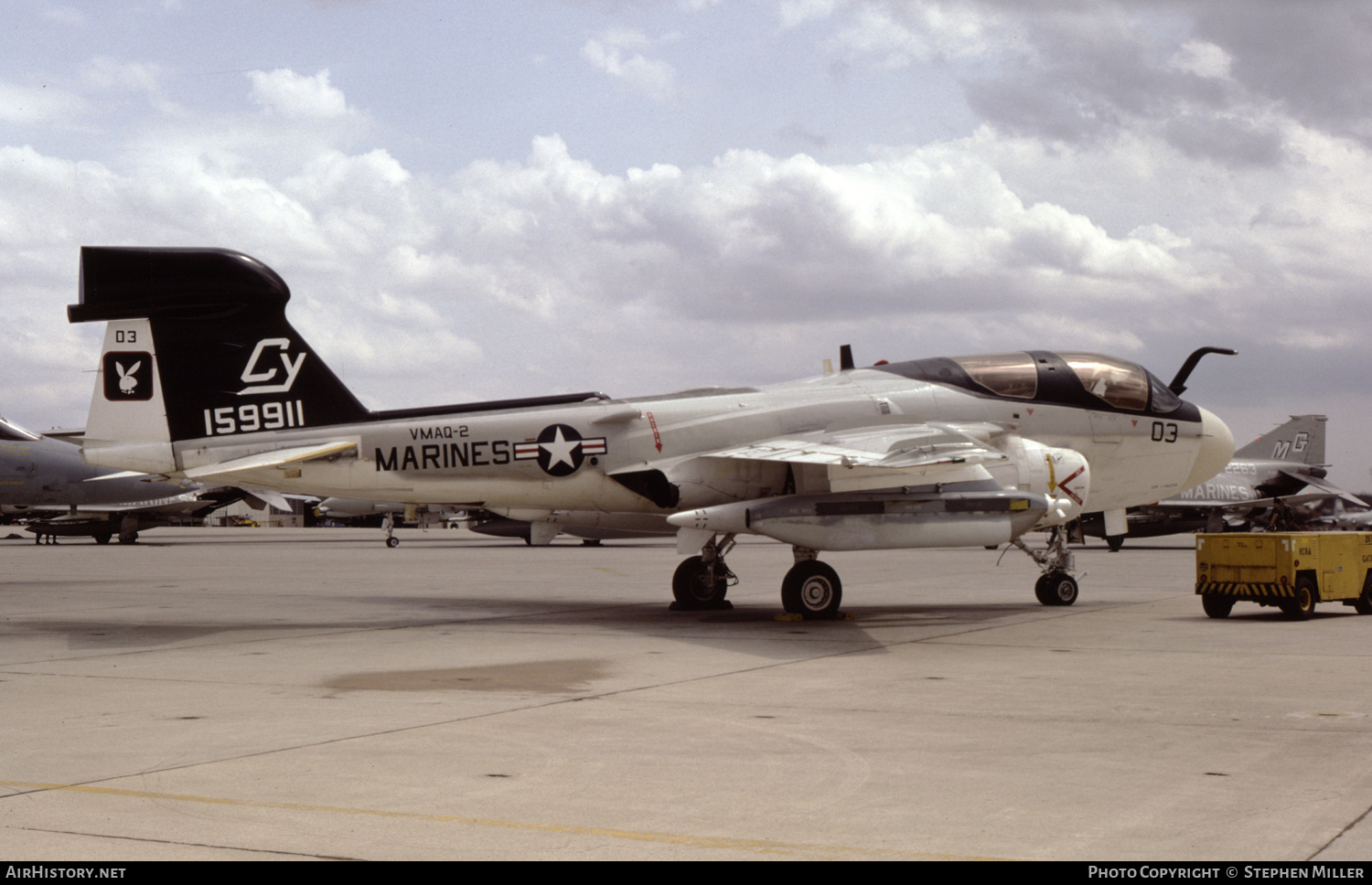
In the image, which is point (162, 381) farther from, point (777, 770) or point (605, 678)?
point (777, 770)

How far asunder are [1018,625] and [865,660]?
4.22 m

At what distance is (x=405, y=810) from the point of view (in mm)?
5953

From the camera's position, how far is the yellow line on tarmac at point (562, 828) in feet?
17.1

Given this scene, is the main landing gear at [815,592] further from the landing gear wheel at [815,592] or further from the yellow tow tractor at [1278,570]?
the yellow tow tractor at [1278,570]

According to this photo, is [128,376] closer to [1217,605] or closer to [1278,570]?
[1217,605]

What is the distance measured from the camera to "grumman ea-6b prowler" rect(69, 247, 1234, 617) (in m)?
15.0

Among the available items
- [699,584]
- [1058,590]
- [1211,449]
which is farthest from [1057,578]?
[699,584]

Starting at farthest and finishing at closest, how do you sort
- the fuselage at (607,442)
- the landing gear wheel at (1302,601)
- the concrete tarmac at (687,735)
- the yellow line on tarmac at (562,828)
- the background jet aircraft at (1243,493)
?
the background jet aircraft at (1243,493), the fuselage at (607,442), the landing gear wheel at (1302,601), the concrete tarmac at (687,735), the yellow line on tarmac at (562,828)

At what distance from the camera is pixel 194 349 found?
51.3ft

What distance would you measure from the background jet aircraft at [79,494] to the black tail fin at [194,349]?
1176 inches

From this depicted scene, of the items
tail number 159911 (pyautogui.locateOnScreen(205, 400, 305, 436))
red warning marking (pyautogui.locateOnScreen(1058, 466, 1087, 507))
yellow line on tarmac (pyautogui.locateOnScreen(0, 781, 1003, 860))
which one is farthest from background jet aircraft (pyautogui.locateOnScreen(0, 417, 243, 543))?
yellow line on tarmac (pyautogui.locateOnScreen(0, 781, 1003, 860))

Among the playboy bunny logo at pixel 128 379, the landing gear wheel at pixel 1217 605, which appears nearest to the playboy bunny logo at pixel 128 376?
the playboy bunny logo at pixel 128 379

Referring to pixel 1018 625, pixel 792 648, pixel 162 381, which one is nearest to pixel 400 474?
pixel 162 381

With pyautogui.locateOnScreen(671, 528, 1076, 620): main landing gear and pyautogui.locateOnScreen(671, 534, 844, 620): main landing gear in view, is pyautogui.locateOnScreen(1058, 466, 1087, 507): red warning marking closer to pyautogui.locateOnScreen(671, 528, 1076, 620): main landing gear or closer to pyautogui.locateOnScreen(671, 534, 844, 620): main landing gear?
pyautogui.locateOnScreen(671, 528, 1076, 620): main landing gear
